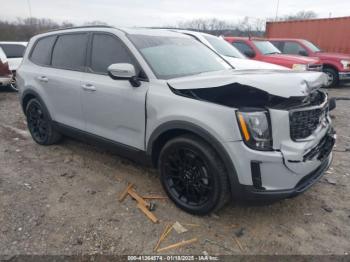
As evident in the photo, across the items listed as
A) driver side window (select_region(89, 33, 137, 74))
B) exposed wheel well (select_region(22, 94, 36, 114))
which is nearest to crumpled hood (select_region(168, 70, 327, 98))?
driver side window (select_region(89, 33, 137, 74))

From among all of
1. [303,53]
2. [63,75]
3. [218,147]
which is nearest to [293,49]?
[303,53]

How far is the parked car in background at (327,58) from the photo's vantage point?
1055 cm

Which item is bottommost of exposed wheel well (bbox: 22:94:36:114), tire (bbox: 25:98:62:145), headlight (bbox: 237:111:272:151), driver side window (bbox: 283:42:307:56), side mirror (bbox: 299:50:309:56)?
tire (bbox: 25:98:62:145)

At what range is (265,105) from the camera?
7.93 ft

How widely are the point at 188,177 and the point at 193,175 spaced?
3.0 inches

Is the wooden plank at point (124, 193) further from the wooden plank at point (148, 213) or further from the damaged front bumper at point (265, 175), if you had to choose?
the damaged front bumper at point (265, 175)

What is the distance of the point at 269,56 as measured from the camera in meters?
8.71

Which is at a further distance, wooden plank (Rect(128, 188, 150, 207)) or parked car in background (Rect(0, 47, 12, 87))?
parked car in background (Rect(0, 47, 12, 87))

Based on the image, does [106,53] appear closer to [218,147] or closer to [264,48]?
[218,147]

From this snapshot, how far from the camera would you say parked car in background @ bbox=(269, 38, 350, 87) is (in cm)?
1055

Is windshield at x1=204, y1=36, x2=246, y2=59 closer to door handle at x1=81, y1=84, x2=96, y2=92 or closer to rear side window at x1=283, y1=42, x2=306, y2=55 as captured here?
door handle at x1=81, y1=84, x2=96, y2=92

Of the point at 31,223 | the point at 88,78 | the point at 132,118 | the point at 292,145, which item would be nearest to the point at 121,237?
the point at 31,223

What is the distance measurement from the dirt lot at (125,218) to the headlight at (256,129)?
35.3 inches

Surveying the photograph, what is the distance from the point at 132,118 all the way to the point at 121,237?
3.95ft
